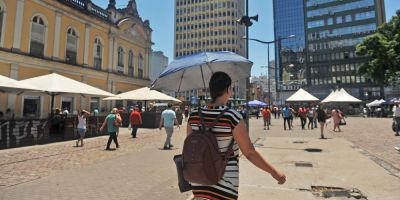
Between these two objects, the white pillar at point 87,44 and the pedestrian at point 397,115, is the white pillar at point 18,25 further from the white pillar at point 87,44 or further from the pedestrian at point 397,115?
the pedestrian at point 397,115

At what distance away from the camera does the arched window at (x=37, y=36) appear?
23.5 m

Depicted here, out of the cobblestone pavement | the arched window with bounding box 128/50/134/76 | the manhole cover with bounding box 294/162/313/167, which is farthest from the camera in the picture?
the arched window with bounding box 128/50/134/76

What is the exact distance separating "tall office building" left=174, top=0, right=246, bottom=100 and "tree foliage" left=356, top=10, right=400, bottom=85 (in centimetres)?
7025

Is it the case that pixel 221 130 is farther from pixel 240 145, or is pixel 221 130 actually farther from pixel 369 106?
pixel 369 106

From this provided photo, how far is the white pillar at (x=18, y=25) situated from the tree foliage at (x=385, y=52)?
103ft

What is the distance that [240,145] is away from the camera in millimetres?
2400

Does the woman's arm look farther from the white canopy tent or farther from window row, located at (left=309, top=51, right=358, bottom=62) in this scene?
window row, located at (left=309, top=51, right=358, bottom=62)

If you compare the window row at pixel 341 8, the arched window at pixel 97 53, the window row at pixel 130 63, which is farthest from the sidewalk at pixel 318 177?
the window row at pixel 341 8

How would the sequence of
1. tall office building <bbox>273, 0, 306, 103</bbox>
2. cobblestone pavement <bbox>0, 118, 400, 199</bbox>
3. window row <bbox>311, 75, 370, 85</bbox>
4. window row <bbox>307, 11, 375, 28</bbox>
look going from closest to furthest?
cobblestone pavement <bbox>0, 118, 400, 199</bbox> < window row <bbox>307, 11, 375, 28</bbox> < window row <bbox>311, 75, 370, 85</bbox> < tall office building <bbox>273, 0, 306, 103</bbox>

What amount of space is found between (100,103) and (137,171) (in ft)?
82.9

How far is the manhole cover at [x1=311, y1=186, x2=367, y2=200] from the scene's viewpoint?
5.45m

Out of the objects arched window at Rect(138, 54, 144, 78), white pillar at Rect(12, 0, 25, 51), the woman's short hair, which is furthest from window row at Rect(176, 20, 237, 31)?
the woman's short hair

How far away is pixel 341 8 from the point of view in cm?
7900

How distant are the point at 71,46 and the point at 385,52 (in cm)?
3046
